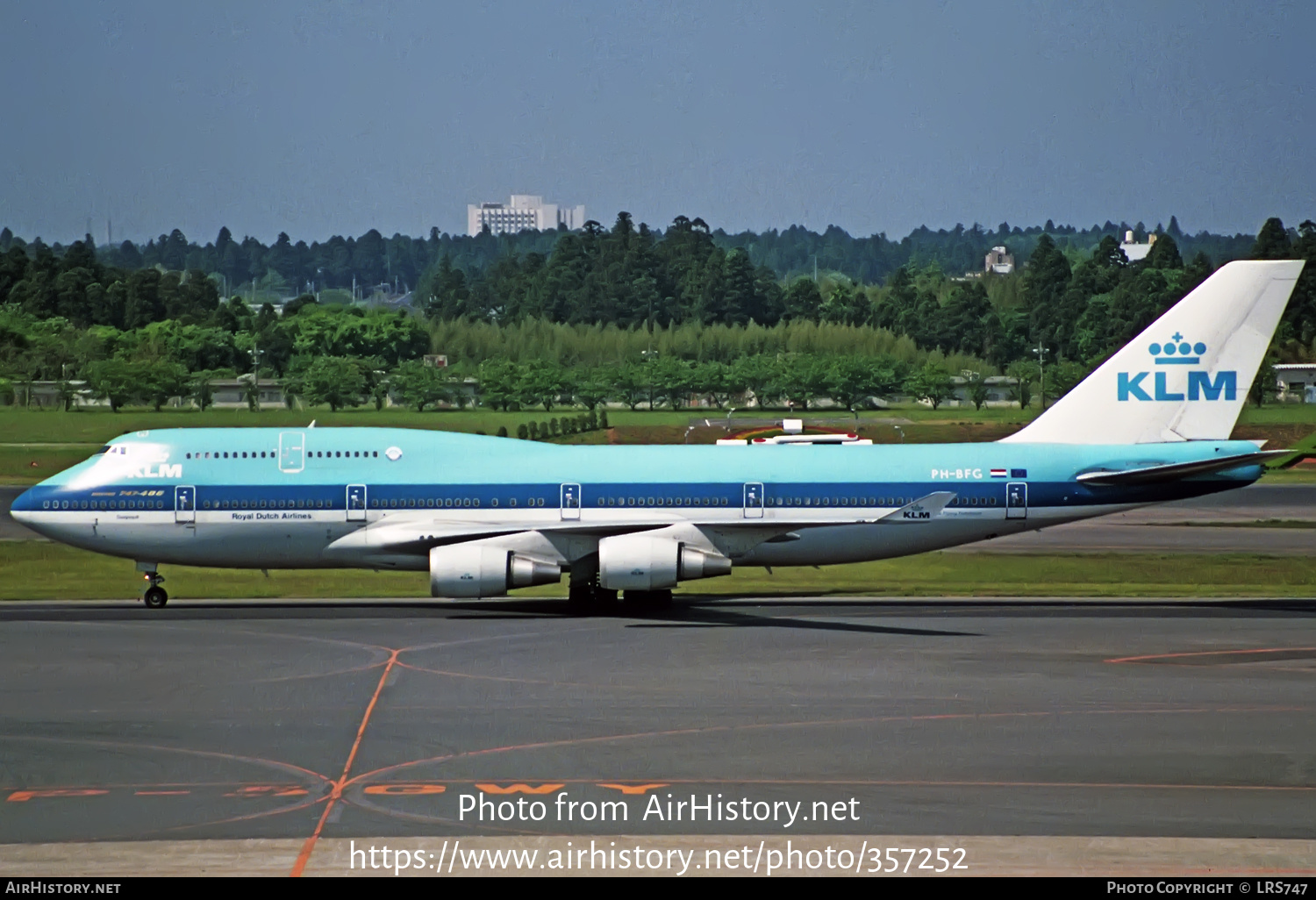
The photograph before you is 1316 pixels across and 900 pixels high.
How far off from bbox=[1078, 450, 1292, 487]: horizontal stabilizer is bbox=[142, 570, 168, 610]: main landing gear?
2239cm

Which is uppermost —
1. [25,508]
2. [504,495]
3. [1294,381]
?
[1294,381]

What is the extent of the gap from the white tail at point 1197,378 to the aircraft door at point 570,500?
456 inches

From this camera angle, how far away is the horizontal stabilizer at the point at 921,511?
3484 centimetres

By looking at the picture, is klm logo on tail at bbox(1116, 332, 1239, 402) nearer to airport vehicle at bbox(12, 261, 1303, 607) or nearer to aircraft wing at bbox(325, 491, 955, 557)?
airport vehicle at bbox(12, 261, 1303, 607)

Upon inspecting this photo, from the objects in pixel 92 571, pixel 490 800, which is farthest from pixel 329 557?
pixel 490 800

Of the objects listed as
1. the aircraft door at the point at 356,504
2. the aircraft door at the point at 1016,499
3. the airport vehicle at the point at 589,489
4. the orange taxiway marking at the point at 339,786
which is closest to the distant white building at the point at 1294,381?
the airport vehicle at the point at 589,489

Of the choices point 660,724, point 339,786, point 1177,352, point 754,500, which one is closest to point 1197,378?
point 1177,352

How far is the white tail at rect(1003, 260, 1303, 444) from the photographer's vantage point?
40.0 meters

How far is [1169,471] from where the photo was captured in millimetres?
38375

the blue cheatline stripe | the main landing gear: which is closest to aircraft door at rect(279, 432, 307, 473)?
the blue cheatline stripe

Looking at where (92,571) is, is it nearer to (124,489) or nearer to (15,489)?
(124,489)

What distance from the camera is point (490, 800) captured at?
1847 cm

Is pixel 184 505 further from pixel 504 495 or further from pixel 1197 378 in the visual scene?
pixel 1197 378

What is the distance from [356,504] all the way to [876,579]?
16033 mm
